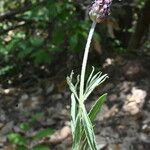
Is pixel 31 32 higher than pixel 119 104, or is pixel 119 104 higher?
pixel 31 32

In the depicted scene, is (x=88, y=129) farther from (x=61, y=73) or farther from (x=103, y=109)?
(x=61, y=73)

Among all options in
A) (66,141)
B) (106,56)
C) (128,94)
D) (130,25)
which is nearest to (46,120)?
(66,141)

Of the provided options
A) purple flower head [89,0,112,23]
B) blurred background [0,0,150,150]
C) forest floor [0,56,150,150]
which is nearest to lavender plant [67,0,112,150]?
purple flower head [89,0,112,23]

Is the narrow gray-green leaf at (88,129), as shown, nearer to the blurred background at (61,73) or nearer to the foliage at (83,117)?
the foliage at (83,117)

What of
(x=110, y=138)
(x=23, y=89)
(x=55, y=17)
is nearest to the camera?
(x=110, y=138)

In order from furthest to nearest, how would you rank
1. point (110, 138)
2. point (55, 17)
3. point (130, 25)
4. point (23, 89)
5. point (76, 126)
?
1. point (130, 25)
2. point (23, 89)
3. point (55, 17)
4. point (110, 138)
5. point (76, 126)

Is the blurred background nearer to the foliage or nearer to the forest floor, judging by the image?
the forest floor

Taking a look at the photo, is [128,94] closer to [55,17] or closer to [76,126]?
[55,17]

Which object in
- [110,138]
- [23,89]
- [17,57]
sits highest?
[17,57]

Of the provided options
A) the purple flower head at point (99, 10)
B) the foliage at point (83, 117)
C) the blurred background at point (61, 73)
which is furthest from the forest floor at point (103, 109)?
the purple flower head at point (99, 10)
